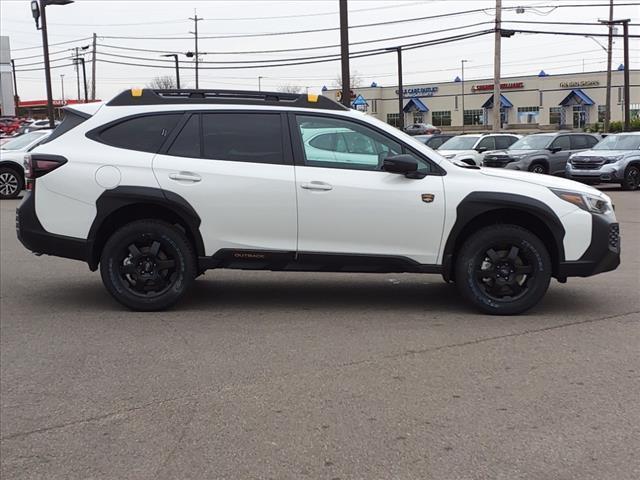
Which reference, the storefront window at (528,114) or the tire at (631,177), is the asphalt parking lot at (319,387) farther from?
the storefront window at (528,114)

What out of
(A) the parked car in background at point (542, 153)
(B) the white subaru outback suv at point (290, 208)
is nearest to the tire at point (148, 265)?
(B) the white subaru outback suv at point (290, 208)

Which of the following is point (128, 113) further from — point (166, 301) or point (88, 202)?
point (166, 301)

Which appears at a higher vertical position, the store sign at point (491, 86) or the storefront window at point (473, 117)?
the store sign at point (491, 86)

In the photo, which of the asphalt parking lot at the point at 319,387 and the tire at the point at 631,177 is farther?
the tire at the point at 631,177

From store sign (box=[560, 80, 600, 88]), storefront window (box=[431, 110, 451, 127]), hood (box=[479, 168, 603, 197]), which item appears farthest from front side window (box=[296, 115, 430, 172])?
storefront window (box=[431, 110, 451, 127])

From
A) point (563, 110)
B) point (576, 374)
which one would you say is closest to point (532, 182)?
point (576, 374)

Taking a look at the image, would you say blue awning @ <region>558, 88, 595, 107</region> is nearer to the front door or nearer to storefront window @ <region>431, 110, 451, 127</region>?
storefront window @ <region>431, 110, 451, 127</region>

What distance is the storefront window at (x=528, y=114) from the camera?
267 feet

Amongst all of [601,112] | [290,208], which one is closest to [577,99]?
[601,112]

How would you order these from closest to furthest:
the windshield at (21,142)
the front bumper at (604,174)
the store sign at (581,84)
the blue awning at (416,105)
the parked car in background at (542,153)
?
the windshield at (21,142) < the front bumper at (604,174) < the parked car in background at (542,153) < the store sign at (581,84) < the blue awning at (416,105)

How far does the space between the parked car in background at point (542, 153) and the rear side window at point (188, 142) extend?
1611 centimetres

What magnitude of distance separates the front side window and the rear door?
0.67ft

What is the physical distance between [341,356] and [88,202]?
2.72m

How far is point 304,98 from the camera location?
669 cm
